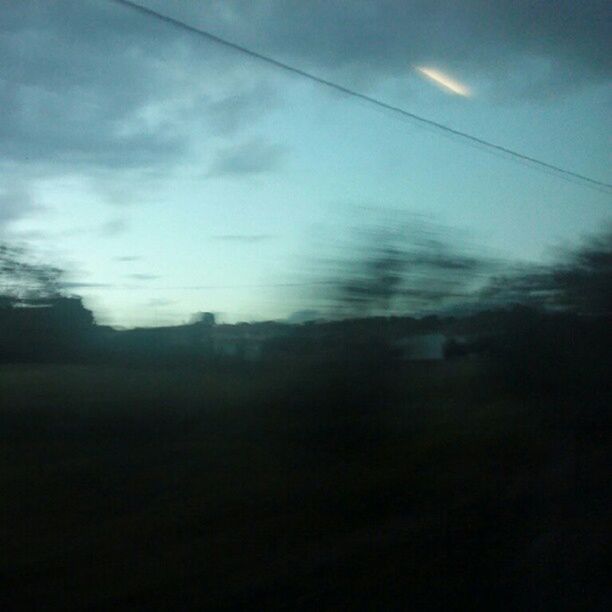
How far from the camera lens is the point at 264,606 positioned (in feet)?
23.2

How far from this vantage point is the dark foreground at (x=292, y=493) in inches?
296

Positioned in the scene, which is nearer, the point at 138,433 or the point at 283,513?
the point at 283,513

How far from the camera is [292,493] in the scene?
10.5 meters

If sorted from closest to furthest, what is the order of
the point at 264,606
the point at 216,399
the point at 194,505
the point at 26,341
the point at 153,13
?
1. the point at 264,606
2. the point at 194,505
3. the point at 153,13
4. the point at 216,399
5. the point at 26,341

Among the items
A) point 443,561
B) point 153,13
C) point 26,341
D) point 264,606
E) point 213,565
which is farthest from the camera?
point 26,341

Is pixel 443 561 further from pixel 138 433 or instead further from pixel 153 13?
pixel 153 13

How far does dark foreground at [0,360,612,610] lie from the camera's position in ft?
24.7

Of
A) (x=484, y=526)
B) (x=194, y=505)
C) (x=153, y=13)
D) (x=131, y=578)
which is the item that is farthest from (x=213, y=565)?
(x=153, y=13)

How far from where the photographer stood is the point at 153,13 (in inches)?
448

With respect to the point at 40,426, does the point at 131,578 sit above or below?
below

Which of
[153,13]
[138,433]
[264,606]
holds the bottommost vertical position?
[264,606]

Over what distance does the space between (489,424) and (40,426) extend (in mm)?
6772

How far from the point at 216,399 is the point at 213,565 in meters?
4.86

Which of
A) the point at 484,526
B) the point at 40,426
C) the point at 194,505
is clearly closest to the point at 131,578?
the point at 194,505
